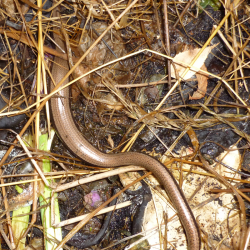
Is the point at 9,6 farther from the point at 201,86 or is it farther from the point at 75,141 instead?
the point at 201,86

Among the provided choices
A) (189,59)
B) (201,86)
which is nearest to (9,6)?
(189,59)

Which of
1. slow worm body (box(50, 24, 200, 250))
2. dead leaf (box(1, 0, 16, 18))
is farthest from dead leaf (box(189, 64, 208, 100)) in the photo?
dead leaf (box(1, 0, 16, 18))

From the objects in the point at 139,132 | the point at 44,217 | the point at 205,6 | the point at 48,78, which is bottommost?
the point at 44,217

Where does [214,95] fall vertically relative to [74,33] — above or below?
below

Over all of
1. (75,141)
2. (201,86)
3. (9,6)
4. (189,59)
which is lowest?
(75,141)

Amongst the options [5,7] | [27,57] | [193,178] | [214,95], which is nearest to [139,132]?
[193,178]

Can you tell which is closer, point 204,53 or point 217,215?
point 217,215

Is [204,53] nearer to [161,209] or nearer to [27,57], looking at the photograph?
[161,209]

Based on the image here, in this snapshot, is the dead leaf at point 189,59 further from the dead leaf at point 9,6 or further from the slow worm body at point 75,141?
the dead leaf at point 9,6
